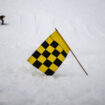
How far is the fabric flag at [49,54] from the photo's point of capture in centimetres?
235

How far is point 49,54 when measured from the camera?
239 centimetres

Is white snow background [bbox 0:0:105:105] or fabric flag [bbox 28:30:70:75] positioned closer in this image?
white snow background [bbox 0:0:105:105]

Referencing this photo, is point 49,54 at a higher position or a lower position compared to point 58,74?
higher

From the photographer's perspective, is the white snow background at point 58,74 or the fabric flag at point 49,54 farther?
the fabric flag at point 49,54

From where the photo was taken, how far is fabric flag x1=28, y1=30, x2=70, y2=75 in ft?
7.70

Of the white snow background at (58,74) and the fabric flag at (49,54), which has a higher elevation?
the fabric flag at (49,54)

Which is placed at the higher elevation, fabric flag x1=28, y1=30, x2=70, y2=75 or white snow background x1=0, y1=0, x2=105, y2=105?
fabric flag x1=28, y1=30, x2=70, y2=75

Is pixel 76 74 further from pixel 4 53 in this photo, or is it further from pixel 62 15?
pixel 62 15

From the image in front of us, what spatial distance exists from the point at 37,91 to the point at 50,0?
39.2 feet

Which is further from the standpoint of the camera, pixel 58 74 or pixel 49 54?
pixel 58 74

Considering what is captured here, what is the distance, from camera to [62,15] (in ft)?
29.7

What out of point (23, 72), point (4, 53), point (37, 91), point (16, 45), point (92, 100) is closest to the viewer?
point (92, 100)

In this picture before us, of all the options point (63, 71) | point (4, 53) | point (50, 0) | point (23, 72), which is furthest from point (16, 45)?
point (50, 0)

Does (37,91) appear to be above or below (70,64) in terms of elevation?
above
